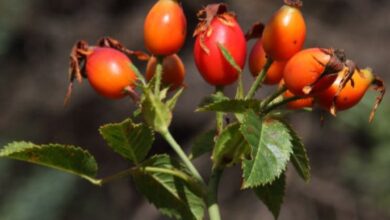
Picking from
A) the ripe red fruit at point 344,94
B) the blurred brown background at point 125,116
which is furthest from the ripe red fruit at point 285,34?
the blurred brown background at point 125,116

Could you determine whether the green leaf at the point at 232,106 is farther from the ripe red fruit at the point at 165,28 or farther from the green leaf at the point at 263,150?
the ripe red fruit at the point at 165,28

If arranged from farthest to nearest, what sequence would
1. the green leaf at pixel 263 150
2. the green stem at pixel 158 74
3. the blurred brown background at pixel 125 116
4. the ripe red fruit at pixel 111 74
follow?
the blurred brown background at pixel 125 116
the ripe red fruit at pixel 111 74
the green stem at pixel 158 74
the green leaf at pixel 263 150

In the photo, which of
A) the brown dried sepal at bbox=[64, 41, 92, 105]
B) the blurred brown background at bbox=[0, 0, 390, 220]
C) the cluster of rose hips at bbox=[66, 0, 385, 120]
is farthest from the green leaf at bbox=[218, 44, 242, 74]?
the blurred brown background at bbox=[0, 0, 390, 220]

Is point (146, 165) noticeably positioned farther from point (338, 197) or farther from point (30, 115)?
point (30, 115)

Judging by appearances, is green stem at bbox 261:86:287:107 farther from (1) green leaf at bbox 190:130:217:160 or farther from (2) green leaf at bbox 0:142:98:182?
(2) green leaf at bbox 0:142:98:182

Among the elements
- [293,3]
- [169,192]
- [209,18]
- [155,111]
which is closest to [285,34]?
[293,3]

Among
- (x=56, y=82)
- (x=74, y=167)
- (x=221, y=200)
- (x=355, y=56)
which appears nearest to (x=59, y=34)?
(x=56, y=82)
